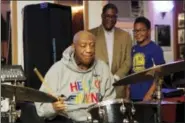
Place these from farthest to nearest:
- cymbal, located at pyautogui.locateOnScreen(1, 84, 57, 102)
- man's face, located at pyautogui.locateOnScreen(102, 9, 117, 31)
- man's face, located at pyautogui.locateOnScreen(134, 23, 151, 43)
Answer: man's face, located at pyautogui.locateOnScreen(102, 9, 117, 31)
man's face, located at pyautogui.locateOnScreen(134, 23, 151, 43)
cymbal, located at pyautogui.locateOnScreen(1, 84, 57, 102)

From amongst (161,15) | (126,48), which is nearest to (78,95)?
(126,48)

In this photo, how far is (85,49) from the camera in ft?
7.63

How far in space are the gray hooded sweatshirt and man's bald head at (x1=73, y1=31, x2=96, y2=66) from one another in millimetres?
72

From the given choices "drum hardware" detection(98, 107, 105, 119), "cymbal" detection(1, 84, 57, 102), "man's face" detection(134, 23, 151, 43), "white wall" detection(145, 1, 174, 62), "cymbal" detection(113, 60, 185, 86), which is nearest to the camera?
"cymbal" detection(1, 84, 57, 102)

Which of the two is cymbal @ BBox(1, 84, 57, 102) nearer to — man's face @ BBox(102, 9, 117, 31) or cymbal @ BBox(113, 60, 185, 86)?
cymbal @ BBox(113, 60, 185, 86)

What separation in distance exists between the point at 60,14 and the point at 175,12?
2.38 m

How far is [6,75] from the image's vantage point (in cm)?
258

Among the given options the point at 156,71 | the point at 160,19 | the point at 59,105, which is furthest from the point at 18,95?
the point at 160,19

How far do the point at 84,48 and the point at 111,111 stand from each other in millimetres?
449

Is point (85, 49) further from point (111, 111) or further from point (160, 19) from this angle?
point (160, 19)

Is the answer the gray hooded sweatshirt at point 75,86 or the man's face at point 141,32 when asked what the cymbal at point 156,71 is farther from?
the man's face at point 141,32

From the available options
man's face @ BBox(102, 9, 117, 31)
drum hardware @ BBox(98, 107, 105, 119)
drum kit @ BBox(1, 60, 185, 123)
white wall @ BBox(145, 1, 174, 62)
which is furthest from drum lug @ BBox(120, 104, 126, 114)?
white wall @ BBox(145, 1, 174, 62)

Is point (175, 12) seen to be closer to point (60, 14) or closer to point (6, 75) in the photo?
point (60, 14)

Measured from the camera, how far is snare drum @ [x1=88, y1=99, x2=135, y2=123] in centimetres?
209
